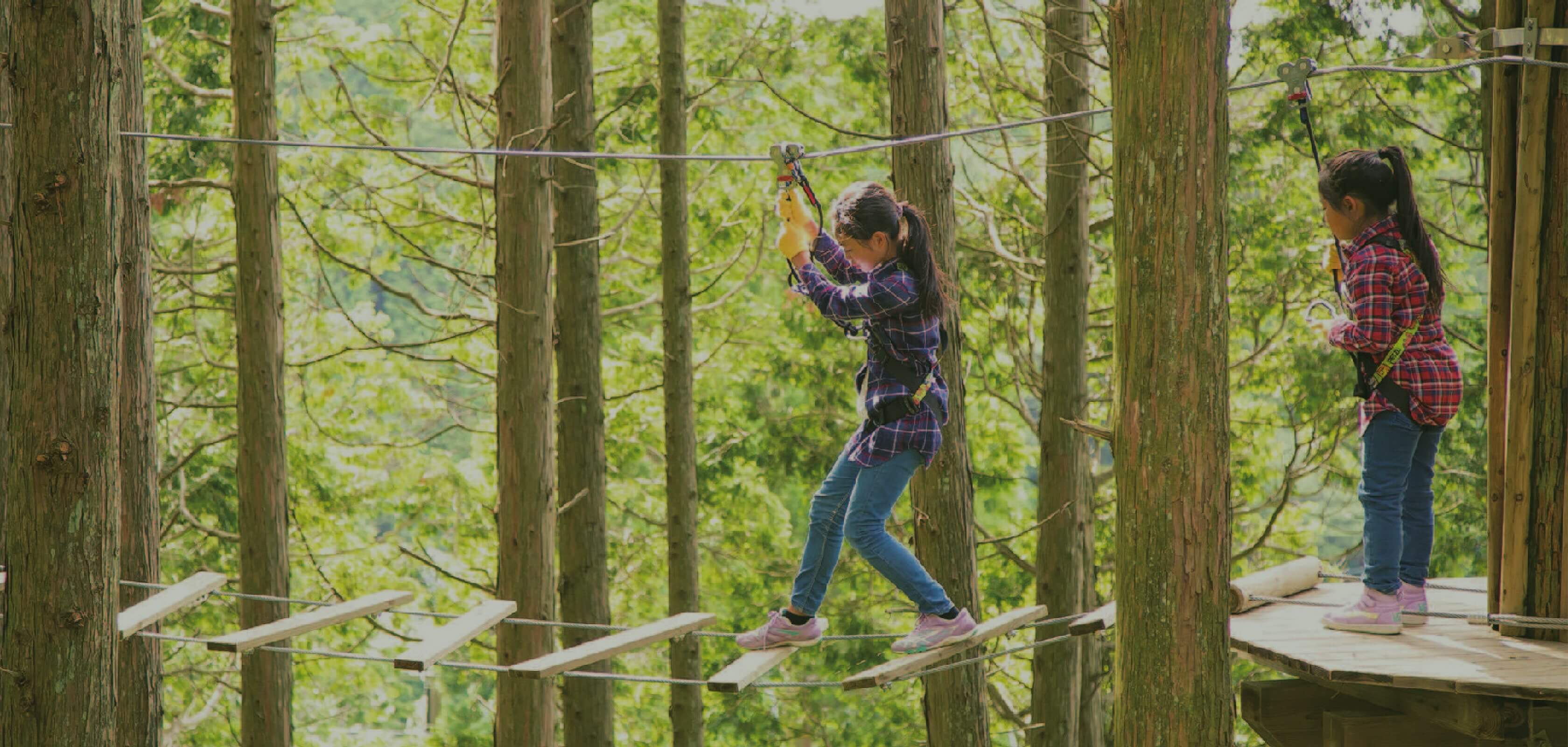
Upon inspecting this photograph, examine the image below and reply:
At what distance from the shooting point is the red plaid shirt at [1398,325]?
4.36m

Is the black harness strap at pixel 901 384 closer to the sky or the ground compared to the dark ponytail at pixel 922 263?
closer to the ground

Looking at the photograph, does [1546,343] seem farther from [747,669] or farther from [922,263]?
[747,669]

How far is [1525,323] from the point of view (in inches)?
173

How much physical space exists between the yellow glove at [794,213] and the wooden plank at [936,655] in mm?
1406

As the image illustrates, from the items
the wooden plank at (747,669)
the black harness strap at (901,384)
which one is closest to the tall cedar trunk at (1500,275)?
the black harness strap at (901,384)

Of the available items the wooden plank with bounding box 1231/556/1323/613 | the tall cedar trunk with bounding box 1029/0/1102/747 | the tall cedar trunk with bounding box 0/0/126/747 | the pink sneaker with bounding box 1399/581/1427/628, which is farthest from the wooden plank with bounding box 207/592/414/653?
the tall cedar trunk with bounding box 1029/0/1102/747

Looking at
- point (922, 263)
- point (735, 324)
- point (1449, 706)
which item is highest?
point (922, 263)

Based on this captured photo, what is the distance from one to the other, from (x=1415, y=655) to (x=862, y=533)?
171 cm

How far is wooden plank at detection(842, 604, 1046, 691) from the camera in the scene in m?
4.23

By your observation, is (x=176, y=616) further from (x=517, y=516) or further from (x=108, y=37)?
(x=108, y=37)

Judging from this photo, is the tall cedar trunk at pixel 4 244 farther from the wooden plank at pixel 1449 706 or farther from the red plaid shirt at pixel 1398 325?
the wooden plank at pixel 1449 706

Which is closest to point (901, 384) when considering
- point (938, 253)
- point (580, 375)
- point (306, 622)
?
point (938, 253)

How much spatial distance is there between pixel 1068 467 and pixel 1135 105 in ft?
16.8

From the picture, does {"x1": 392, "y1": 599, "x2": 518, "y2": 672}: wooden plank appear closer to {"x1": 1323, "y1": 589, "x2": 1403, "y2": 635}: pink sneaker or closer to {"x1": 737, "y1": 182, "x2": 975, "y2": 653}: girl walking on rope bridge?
{"x1": 737, "y1": 182, "x2": 975, "y2": 653}: girl walking on rope bridge
